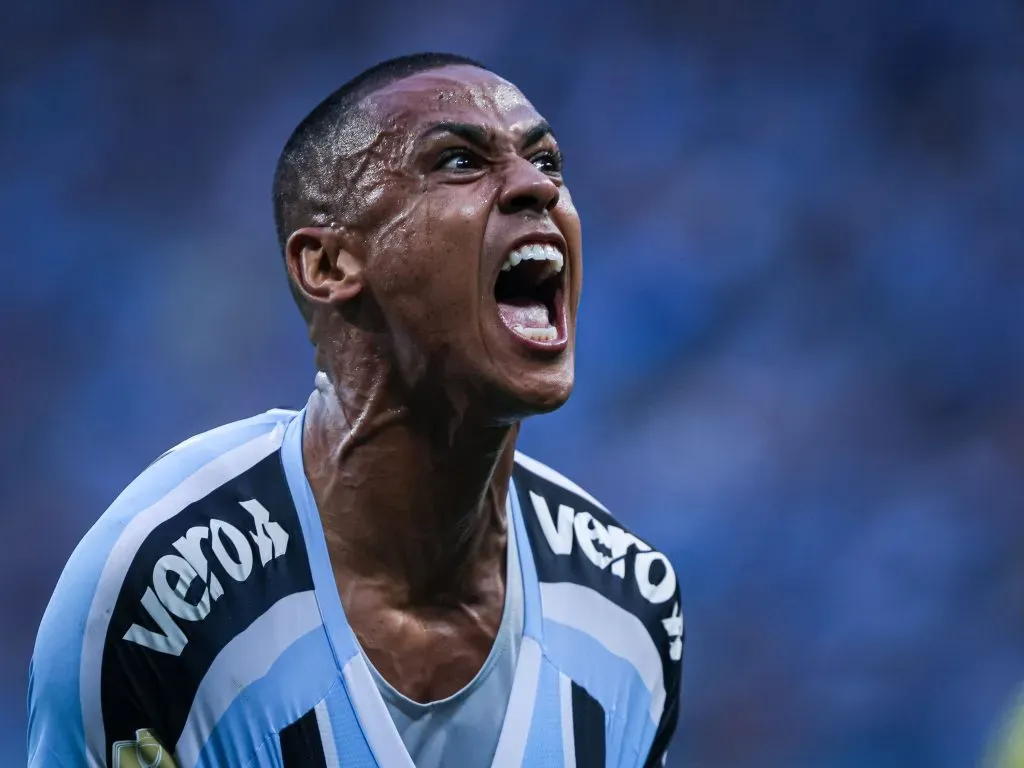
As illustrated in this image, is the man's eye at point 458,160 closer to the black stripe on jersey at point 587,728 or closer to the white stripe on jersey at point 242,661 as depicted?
the white stripe on jersey at point 242,661

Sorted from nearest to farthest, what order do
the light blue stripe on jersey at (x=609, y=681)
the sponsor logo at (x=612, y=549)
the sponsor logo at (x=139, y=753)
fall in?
the sponsor logo at (x=139, y=753) < the light blue stripe on jersey at (x=609, y=681) < the sponsor logo at (x=612, y=549)

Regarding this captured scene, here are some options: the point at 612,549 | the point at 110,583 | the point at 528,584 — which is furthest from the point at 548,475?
the point at 110,583

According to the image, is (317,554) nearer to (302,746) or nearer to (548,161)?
(302,746)

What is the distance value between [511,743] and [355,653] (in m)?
0.27

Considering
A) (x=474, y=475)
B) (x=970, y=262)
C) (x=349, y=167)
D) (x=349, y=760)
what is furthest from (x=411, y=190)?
(x=970, y=262)

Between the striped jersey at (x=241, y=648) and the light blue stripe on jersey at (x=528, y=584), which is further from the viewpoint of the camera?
the light blue stripe on jersey at (x=528, y=584)

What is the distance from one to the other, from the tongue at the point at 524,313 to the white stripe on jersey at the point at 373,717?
522 mm

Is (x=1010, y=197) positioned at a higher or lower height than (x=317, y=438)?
higher

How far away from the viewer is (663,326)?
14.2 ft

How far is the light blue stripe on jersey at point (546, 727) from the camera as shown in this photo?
2.19 m

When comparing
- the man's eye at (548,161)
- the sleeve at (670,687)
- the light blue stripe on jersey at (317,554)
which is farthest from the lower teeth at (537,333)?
the sleeve at (670,687)

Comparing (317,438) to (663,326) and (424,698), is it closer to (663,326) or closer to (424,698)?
(424,698)

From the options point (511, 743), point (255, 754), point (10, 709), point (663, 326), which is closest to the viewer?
→ point (255, 754)

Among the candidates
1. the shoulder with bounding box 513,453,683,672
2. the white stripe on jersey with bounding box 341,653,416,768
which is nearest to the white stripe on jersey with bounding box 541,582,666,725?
the shoulder with bounding box 513,453,683,672
